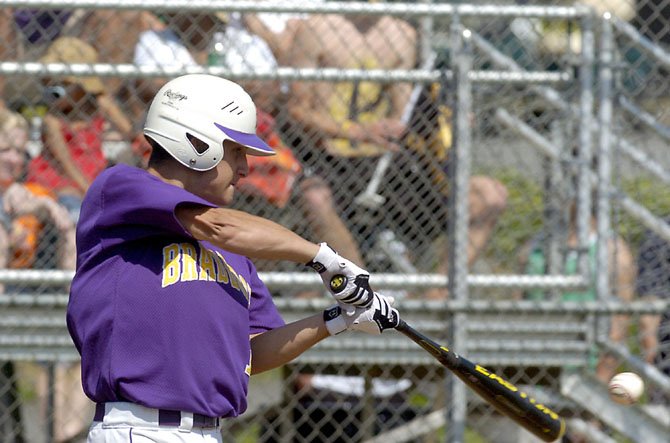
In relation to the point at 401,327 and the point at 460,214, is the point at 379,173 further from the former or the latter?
the point at 401,327

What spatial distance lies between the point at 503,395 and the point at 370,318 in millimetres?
750

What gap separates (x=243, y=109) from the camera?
126 inches

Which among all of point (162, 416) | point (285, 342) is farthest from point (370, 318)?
point (162, 416)

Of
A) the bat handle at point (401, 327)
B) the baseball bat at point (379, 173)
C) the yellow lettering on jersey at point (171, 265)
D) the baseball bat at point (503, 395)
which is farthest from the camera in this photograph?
the baseball bat at point (379, 173)

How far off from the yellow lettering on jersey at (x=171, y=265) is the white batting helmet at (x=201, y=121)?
0.79 ft

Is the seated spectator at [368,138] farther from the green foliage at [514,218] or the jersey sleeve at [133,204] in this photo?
the jersey sleeve at [133,204]

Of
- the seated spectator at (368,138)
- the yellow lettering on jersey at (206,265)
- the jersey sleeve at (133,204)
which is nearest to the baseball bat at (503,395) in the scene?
the yellow lettering on jersey at (206,265)

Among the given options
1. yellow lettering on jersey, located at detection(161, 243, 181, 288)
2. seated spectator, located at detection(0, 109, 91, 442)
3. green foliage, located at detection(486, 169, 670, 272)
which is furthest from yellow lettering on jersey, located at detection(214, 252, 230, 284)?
green foliage, located at detection(486, 169, 670, 272)

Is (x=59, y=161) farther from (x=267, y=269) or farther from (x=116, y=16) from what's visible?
(x=267, y=269)

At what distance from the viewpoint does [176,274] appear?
3.12m

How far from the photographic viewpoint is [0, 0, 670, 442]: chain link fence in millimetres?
5172

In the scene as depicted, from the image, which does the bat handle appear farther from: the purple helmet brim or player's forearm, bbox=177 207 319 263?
the purple helmet brim

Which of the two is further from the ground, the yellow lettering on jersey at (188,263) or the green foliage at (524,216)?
the yellow lettering on jersey at (188,263)

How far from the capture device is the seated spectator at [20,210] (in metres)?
5.21
